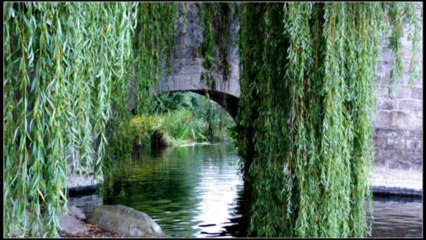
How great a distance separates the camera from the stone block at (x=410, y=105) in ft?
30.2

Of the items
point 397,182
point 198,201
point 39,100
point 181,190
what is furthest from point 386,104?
point 39,100

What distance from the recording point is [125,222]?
20.0ft

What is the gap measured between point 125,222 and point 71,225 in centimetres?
47

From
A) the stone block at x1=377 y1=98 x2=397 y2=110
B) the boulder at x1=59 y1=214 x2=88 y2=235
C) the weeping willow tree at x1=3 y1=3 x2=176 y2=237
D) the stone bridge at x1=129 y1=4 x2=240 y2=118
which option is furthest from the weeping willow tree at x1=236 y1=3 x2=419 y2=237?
the stone block at x1=377 y1=98 x2=397 y2=110

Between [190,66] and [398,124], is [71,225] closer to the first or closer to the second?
[190,66]

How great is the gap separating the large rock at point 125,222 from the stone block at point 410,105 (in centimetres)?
437

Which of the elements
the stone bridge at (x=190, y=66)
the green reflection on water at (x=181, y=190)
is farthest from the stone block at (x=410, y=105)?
the green reflection on water at (x=181, y=190)

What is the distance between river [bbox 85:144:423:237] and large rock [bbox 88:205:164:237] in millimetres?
693

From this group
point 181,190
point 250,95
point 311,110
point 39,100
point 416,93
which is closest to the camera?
point 39,100

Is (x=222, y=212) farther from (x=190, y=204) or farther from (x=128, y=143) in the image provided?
(x=128, y=143)

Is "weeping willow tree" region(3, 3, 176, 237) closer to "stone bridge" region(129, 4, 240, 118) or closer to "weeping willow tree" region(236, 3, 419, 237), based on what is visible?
"weeping willow tree" region(236, 3, 419, 237)

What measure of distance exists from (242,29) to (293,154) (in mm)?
1158

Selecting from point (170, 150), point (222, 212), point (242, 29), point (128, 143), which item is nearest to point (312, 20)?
point (242, 29)

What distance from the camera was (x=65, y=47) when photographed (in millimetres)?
3900
